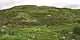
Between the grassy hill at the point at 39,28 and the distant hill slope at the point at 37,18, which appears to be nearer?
the grassy hill at the point at 39,28

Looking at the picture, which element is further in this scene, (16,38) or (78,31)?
(78,31)

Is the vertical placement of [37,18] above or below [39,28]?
below

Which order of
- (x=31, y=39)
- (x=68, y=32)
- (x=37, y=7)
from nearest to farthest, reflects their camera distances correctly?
(x=31, y=39) < (x=68, y=32) < (x=37, y=7)

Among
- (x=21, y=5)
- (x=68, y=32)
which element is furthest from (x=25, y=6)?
(x=68, y=32)

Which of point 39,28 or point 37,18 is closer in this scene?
point 39,28

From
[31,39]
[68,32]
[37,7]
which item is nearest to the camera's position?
[31,39]

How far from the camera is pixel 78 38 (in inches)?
1781

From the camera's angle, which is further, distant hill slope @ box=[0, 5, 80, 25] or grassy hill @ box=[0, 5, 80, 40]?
distant hill slope @ box=[0, 5, 80, 25]

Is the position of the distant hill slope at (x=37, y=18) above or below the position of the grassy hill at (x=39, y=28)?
below

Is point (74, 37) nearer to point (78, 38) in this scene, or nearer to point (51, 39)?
point (78, 38)

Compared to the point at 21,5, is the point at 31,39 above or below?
above

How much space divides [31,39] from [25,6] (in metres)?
95.8

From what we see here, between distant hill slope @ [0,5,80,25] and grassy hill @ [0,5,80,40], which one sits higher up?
grassy hill @ [0,5,80,40]

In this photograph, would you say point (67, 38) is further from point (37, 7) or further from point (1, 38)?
point (37, 7)
